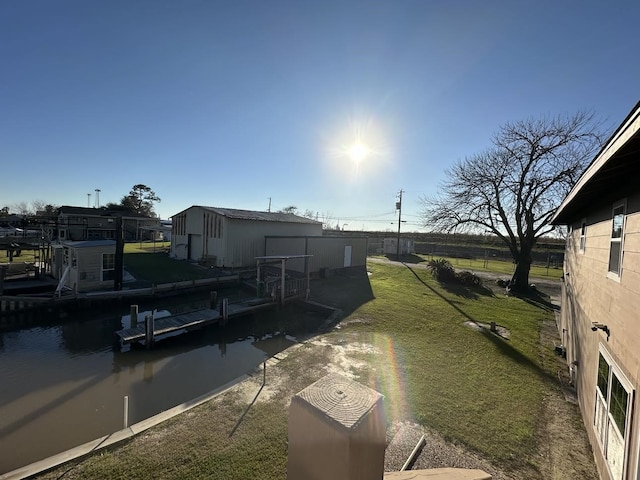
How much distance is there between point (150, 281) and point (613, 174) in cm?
1818

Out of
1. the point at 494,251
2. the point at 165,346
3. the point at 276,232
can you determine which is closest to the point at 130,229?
the point at 276,232

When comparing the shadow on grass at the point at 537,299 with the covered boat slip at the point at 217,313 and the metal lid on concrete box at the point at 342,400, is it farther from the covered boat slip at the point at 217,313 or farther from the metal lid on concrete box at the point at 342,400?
the metal lid on concrete box at the point at 342,400

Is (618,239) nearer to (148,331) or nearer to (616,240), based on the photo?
(616,240)

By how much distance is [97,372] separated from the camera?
7969 millimetres

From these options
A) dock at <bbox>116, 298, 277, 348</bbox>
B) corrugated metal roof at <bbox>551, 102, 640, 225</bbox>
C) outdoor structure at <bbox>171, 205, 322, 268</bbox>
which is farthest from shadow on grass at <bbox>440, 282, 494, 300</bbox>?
outdoor structure at <bbox>171, 205, 322, 268</bbox>

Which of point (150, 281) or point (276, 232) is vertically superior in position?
point (276, 232)

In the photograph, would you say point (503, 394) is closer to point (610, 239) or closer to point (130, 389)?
point (610, 239)

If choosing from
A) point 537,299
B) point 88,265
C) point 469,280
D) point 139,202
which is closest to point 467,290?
point 469,280

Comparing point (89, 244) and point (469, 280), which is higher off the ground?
point (89, 244)

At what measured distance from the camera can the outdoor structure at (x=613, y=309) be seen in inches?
127

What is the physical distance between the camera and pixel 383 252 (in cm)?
4106

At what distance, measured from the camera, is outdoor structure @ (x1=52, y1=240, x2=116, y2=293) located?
13354 mm

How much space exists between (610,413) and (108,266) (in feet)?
57.7

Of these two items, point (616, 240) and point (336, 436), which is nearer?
point (336, 436)
